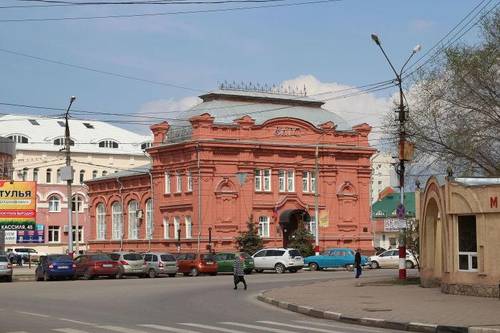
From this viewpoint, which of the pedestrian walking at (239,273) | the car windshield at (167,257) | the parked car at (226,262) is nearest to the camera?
the pedestrian walking at (239,273)

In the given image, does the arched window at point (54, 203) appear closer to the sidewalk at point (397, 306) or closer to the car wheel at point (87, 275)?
the car wheel at point (87, 275)

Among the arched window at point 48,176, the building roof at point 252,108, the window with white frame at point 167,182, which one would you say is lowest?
the window with white frame at point 167,182

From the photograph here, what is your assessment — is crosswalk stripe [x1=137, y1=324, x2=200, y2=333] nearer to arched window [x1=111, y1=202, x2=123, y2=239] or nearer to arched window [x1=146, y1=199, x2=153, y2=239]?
arched window [x1=146, y1=199, x2=153, y2=239]

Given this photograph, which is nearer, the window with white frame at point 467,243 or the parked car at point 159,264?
the window with white frame at point 467,243

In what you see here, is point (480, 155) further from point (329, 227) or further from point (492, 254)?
point (329, 227)

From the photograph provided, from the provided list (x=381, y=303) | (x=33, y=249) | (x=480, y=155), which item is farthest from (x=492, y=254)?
(x=33, y=249)

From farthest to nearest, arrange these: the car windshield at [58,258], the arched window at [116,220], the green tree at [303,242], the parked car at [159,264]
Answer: the arched window at [116,220]
the green tree at [303,242]
the parked car at [159,264]
the car windshield at [58,258]

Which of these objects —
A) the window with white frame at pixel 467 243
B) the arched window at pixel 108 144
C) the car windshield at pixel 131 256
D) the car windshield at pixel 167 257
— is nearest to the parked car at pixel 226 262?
the car windshield at pixel 167 257

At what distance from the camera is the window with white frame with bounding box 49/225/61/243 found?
103 meters

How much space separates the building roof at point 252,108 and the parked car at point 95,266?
961 inches

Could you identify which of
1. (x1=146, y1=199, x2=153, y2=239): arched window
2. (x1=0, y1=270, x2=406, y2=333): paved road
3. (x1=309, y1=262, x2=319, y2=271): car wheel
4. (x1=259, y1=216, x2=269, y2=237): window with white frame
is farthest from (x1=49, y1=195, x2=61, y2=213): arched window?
(x1=0, y1=270, x2=406, y2=333): paved road

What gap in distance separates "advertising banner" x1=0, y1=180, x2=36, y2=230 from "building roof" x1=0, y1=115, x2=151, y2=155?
168ft

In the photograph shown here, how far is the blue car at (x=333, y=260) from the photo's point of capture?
2266 inches

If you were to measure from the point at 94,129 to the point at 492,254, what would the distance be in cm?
9848
